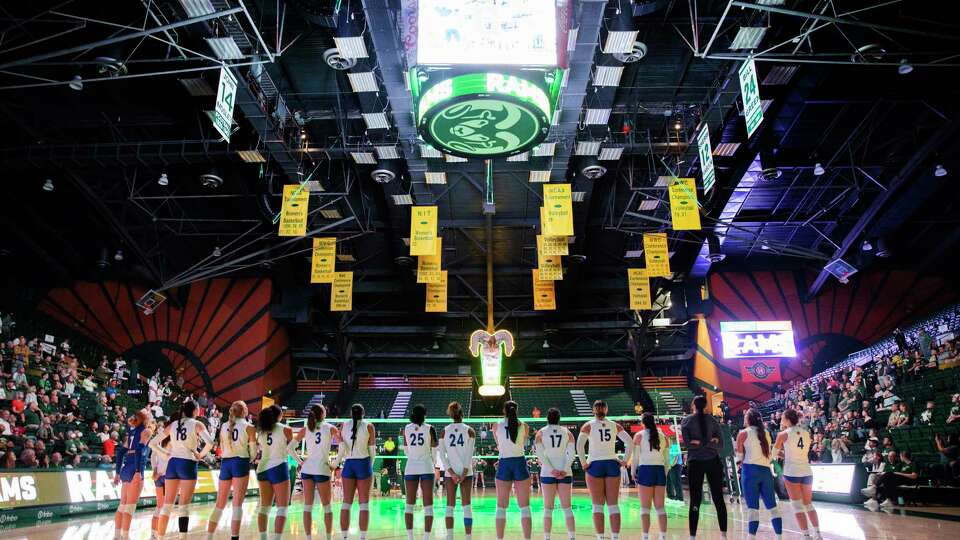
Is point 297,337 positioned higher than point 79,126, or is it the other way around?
point 79,126

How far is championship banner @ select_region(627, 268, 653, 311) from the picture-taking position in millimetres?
21344

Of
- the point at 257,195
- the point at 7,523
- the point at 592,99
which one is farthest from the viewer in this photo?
the point at 257,195

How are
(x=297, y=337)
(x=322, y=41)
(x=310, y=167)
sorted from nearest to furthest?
(x=322, y=41), (x=310, y=167), (x=297, y=337)

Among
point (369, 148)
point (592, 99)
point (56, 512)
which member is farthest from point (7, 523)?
point (592, 99)

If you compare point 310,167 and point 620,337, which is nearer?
point 310,167

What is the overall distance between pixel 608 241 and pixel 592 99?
11.1 m

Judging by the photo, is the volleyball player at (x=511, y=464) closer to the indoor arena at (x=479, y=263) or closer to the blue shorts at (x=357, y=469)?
the indoor arena at (x=479, y=263)

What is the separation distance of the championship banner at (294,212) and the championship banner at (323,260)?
2940 mm

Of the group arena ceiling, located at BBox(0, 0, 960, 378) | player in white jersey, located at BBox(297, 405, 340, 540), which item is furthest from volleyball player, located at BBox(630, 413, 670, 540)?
arena ceiling, located at BBox(0, 0, 960, 378)

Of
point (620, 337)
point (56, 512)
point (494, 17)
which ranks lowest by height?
point (56, 512)

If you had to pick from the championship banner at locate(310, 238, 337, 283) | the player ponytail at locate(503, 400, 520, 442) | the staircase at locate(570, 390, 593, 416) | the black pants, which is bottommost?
the black pants

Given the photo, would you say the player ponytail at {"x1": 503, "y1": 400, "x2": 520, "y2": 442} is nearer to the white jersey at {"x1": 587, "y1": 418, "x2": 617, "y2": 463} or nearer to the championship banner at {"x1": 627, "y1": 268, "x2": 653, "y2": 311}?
the white jersey at {"x1": 587, "y1": 418, "x2": 617, "y2": 463}

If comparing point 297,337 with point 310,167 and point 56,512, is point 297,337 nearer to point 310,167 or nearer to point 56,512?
point 310,167

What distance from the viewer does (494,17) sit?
1003 centimetres
